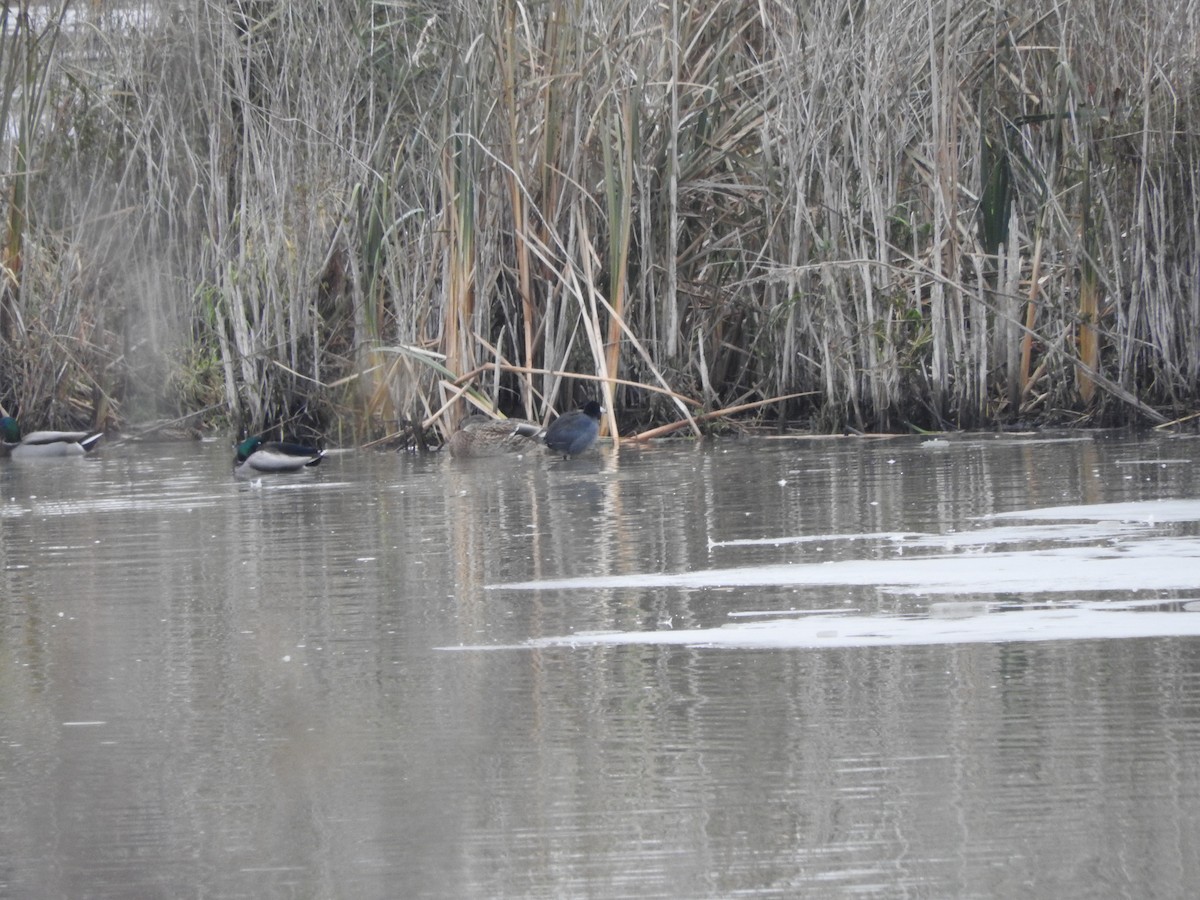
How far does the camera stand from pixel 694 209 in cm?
1397

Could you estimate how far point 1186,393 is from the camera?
12.2m

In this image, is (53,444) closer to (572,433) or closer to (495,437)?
(495,437)

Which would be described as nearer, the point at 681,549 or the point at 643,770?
the point at 643,770

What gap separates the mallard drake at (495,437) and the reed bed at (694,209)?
0.36m

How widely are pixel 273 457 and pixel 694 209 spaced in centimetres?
353

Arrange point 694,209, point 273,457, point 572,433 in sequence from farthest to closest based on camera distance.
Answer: point 694,209, point 273,457, point 572,433

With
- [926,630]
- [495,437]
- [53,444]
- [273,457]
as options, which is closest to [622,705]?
[926,630]

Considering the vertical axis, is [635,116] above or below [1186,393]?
above

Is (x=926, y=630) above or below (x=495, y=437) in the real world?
below

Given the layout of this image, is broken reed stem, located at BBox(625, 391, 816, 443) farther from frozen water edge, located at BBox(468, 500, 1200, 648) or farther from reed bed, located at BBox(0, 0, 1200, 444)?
frozen water edge, located at BBox(468, 500, 1200, 648)

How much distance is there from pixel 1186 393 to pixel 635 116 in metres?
3.73

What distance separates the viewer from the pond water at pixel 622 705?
3.41 metres

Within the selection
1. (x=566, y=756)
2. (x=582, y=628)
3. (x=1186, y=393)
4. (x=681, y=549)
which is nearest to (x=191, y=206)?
(x=1186, y=393)

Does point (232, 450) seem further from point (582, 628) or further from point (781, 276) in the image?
point (582, 628)
